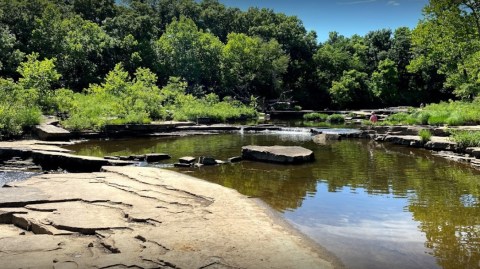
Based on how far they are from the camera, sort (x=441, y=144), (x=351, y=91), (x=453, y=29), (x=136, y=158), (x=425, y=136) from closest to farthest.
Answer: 1. (x=136, y=158)
2. (x=441, y=144)
3. (x=425, y=136)
4. (x=453, y=29)
5. (x=351, y=91)

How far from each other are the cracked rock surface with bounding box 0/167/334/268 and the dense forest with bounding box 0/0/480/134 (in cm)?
1389

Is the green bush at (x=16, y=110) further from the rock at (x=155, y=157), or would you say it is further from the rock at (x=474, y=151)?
the rock at (x=474, y=151)

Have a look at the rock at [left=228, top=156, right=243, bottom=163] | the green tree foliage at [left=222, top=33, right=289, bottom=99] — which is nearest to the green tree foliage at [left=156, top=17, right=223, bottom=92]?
the green tree foliage at [left=222, top=33, right=289, bottom=99]

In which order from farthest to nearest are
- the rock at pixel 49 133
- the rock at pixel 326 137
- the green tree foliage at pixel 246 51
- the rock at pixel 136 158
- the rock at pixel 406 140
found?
the green tree foliage at pixel 246 51
the rock at pixel 326 137
the rock at pixel 406 140
the rock at pixel 49 133
the rock at pixel 136 158

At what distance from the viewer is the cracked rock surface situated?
559cm

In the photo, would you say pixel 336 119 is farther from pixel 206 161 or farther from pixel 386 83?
pixel 206 161

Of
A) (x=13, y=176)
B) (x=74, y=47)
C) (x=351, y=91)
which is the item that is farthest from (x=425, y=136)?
(x=74, y=47)

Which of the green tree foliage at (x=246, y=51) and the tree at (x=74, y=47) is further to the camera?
the tree at (x=74, y=47)

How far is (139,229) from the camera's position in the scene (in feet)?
22.9

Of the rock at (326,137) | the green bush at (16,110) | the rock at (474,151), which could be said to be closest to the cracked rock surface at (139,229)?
the rock at (474,151)

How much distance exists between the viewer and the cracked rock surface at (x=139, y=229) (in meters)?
5.59

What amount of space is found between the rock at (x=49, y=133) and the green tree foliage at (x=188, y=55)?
3015 cm

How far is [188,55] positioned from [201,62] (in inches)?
82.4

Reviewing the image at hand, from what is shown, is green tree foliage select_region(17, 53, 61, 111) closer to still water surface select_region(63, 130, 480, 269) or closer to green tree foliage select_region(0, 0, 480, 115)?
still water surface select_region(63, 130, 480, 269)
